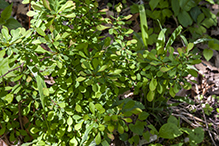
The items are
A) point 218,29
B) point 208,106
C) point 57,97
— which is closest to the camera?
point 57,97

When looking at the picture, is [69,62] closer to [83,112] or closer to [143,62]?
[83,112]

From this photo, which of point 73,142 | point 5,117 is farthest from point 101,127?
point 5,117

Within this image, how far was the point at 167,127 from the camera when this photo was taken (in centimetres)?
146

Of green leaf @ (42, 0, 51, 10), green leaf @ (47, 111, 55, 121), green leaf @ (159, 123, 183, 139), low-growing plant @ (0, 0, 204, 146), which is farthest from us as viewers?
green leaf @ (159, 123, 183, 139)

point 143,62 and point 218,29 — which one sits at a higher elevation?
point 143,62

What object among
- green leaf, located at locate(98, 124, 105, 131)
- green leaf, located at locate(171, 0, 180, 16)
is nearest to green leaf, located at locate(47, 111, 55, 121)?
green leaf, located at locate(98, 124, 105, 131)

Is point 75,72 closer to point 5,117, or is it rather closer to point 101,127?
point 101,127

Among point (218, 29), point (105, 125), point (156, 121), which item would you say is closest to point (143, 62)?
point (105, 125)

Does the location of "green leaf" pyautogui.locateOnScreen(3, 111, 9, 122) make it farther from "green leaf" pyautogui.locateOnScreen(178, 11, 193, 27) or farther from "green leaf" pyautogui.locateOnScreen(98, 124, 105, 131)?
"green leaf" pyautogui.locateOnScreen(178, 11, 193, 27)

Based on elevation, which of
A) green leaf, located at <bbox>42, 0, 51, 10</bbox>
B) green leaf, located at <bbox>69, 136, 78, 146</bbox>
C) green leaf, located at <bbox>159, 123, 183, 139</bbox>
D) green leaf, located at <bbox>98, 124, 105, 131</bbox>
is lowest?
green leaf, located at <bbox>159, 123, 183, 139</bbox>

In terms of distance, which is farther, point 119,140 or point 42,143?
point 119,140

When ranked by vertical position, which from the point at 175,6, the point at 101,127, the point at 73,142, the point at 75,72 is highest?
the point at 175,6

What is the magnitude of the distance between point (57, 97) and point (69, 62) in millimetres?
289

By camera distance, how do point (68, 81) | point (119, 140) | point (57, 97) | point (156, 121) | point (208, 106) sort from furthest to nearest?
point (208, 106) → point (156, 121) → point (119, 140) → point (57, 97) → point (68, 81)
